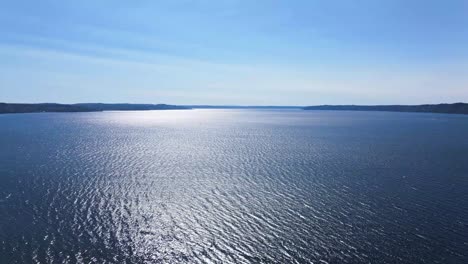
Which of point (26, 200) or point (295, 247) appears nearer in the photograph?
point (295, 247)

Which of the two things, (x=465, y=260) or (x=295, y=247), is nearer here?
(x=465, y=260)

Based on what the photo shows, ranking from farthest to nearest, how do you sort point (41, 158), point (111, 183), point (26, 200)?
point (41, 158), point (111, 183), point (26, 200)

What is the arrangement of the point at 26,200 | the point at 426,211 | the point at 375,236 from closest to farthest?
the point at 375,236 → the point at 426,211 → the point at 26,200

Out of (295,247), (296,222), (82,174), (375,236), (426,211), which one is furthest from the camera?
(82,174)

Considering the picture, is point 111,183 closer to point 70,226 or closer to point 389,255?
point 70,226

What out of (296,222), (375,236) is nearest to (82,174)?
(296,222)

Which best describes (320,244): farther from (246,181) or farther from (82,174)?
(82,174)

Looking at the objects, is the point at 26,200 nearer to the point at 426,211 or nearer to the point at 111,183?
the point at 111,183

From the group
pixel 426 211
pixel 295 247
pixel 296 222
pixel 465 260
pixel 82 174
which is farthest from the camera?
pixel 82 174

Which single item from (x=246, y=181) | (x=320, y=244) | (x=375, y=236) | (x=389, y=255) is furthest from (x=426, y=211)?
(x=246, y=181)
